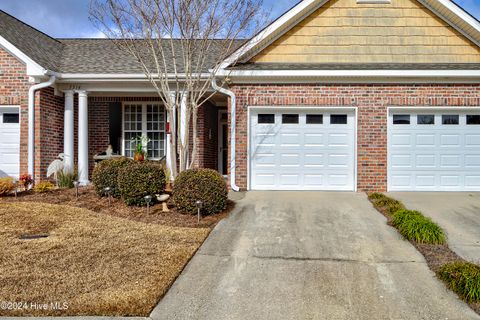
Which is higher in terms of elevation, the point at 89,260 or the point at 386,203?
the point at 386,203

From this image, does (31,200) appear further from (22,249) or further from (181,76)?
(181,76)

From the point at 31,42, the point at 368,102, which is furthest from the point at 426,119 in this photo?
the point at 31,42

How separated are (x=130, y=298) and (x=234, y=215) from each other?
410cm

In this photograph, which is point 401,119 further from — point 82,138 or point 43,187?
point 43,187

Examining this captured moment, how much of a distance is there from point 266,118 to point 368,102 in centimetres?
275

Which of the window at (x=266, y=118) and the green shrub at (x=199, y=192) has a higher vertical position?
the window at (x=266, y=118)

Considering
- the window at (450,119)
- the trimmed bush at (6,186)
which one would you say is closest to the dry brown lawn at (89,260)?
the trimmed bush at (6,186)

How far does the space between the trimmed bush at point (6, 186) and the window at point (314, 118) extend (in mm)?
7724

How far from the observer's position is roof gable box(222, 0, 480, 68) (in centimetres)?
1158

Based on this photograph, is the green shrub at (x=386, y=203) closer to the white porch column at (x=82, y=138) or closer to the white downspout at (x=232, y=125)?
the white downspout at (x=232, y=125)

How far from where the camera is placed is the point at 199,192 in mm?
8562

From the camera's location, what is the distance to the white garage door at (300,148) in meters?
11.6

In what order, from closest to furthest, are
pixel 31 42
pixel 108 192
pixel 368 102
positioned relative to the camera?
pixel 108 192 → pixel 368 102 → pixel 31 42

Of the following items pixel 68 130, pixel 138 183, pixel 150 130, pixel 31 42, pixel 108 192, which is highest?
pixel 31 42
